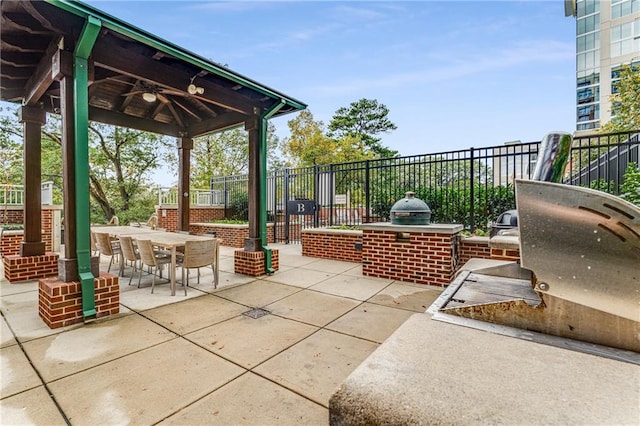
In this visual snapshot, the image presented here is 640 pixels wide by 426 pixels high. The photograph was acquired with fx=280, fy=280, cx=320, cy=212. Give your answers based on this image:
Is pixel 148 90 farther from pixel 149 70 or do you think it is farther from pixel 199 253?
pixel 199 253

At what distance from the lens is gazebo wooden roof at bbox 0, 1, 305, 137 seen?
10.3 feet

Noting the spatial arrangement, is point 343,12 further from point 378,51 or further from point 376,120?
point 376,120

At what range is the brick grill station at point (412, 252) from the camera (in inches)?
183

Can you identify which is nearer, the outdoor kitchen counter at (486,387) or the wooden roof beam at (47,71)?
the outdoor kitchen counter at (486,387)

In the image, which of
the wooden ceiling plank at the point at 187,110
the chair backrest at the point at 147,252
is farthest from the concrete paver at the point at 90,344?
the wooden ceiling plank at the point at 187,110

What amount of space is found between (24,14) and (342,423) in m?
4.90

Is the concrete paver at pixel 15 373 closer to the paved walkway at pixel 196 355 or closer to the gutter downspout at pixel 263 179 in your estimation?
the paved walkway at pixel 196 355

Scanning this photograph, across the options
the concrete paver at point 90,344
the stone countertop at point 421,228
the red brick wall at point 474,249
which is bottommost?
the concrete paver at point 90,344

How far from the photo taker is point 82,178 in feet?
10.8

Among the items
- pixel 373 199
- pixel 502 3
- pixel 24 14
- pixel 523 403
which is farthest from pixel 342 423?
pixel 502 3

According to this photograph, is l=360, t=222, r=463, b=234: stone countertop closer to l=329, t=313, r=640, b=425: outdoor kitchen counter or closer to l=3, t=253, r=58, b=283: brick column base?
l=329, t=313, r=640, b=425: outdoor kitchen counter

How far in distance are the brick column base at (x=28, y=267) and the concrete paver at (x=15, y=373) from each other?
3355 millimetres

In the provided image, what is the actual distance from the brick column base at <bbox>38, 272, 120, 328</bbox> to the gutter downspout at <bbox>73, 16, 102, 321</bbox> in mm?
59

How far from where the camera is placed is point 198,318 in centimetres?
332
